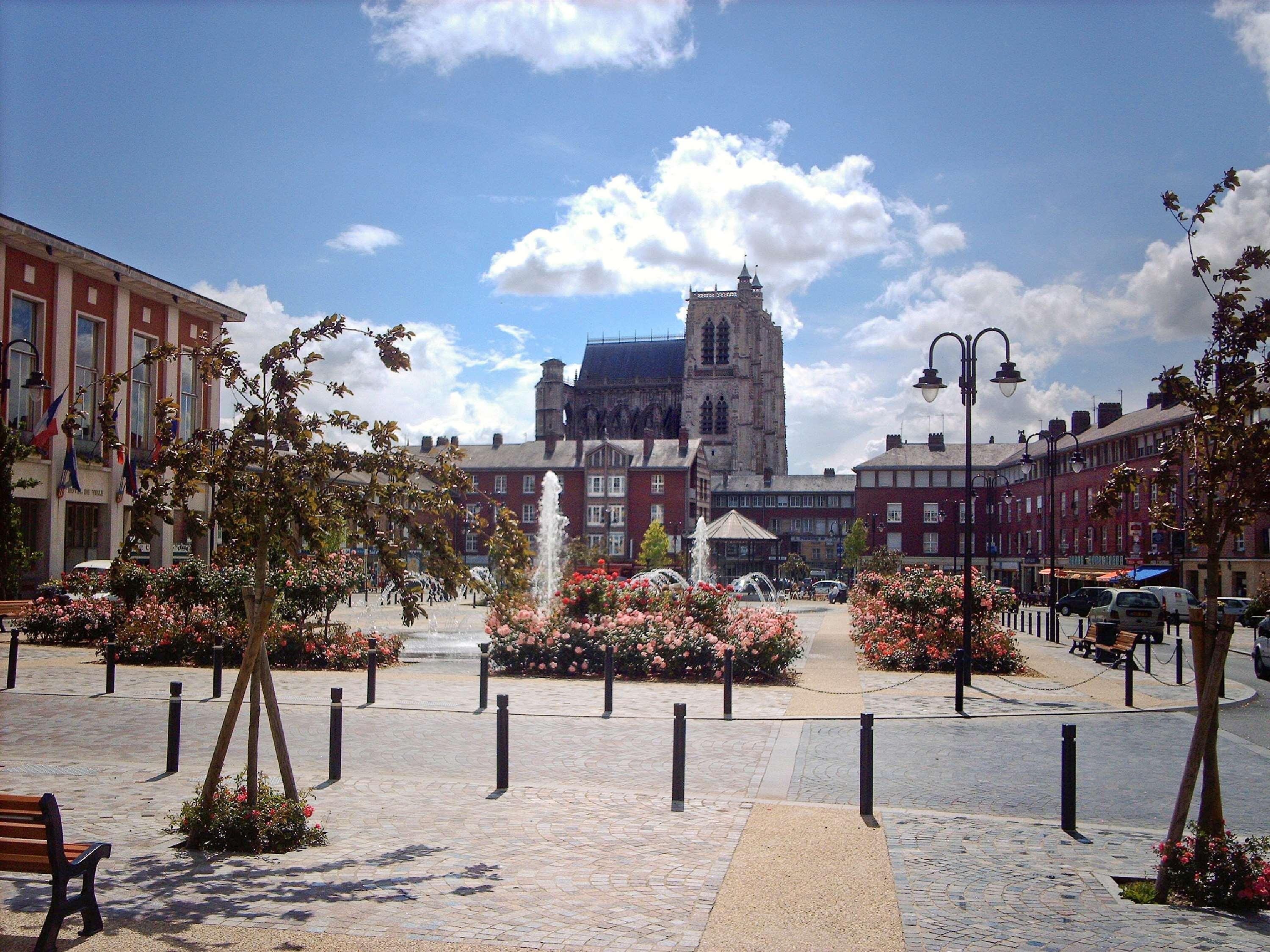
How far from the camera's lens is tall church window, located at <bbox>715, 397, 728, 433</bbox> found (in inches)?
4793

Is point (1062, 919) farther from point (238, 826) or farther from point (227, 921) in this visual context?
point (238, 826)

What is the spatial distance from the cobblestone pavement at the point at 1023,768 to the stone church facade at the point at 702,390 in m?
98.7

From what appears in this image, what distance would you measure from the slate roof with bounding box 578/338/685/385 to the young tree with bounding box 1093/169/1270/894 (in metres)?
128

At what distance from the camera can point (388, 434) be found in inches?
310

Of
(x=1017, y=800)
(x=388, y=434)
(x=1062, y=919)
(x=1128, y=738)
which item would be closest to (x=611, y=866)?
(x=1062, y=919)

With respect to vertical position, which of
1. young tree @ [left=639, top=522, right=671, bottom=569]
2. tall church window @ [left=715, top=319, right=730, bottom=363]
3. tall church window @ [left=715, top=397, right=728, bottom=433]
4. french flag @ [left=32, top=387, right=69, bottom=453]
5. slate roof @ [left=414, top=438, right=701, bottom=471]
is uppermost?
tall church window @ [left=715, top=319, right=730, bottom=363]

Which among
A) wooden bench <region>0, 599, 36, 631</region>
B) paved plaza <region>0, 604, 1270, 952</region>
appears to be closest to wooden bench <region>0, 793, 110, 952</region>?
paved plaza <region>0, 604, 1270, 952</region>

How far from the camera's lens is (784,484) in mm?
102062

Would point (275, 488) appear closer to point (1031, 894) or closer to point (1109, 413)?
point (1031, 894)

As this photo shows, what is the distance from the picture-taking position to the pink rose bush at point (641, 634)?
17.6m

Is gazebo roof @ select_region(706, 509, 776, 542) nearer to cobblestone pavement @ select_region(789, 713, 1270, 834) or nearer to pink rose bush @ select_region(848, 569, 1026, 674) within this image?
pink rose bush @ select_region(848, 569, 1026, 674)

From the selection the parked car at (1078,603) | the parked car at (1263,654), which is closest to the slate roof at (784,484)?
the parked car at (1078,603)

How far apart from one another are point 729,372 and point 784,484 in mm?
25118

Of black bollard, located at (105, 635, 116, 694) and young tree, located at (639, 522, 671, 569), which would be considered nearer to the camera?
black bollard, located at (105, 635, 116, 694)
